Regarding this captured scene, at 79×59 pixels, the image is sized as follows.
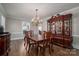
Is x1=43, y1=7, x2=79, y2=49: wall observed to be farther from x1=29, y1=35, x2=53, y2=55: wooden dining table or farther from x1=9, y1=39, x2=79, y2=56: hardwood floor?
→ x1=29, y1=35, x2=53, y2=55: wooden dining table

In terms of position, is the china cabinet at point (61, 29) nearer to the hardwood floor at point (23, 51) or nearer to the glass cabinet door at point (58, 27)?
the glass cabinet door at point (58, 27)

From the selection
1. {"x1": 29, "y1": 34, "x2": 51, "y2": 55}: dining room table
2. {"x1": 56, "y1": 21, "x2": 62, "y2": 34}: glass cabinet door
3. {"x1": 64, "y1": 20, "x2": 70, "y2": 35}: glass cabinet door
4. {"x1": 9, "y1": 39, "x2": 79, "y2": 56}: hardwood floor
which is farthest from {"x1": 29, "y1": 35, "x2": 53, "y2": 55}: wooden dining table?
{"x1": 64, "y1": 20, "x2": 70, "y2": 35}: glass cabinet door

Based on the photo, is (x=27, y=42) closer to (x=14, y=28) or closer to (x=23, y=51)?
(x=23, y=51)

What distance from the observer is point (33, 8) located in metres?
2.17

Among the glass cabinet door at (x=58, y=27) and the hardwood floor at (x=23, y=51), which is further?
the glass cabinet door at (x=58, y=27)

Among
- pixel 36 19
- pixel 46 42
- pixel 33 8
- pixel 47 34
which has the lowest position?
pixel 46 42

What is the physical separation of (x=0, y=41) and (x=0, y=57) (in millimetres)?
404

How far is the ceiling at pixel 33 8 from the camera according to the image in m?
2.15

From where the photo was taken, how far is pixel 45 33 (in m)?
2.23

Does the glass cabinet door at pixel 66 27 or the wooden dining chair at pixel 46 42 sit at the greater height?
the glass cabinet door at pixel 66 27

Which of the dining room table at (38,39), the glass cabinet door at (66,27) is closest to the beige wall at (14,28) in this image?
the dining room table at (38,39)

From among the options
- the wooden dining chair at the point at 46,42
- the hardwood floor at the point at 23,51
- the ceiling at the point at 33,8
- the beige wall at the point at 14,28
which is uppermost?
the ceiling at the point at 33,8

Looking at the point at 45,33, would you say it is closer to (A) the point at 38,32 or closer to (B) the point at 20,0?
(A) the point at 38,32

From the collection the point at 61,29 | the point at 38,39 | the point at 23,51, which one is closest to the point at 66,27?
the point at 61,29
